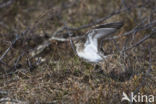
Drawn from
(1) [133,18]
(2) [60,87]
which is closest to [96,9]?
(1) [133,18]

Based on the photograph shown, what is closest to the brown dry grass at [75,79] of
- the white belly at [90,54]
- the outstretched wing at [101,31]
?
the white belly at [90,54]

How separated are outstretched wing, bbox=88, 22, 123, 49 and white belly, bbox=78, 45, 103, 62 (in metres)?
0.09

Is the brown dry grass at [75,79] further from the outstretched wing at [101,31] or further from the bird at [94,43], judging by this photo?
the outstretched wing at [101,31]

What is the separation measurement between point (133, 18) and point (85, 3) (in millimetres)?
1080

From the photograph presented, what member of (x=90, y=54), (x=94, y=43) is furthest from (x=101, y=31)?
(x=90, y=54)

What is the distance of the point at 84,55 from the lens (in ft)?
11.3

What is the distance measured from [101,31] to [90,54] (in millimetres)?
319

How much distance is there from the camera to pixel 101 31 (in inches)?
132

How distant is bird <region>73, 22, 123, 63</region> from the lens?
331 centimetres

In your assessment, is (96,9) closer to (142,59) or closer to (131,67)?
(142,59)

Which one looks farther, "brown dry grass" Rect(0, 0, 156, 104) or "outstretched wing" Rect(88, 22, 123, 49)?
"outstretched wing" Rect(88, 22, 123, 49)

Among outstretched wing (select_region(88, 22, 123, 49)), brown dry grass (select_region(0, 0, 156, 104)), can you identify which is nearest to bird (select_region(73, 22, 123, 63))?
outstretched wing (select_region(88, 22, 123, 49))

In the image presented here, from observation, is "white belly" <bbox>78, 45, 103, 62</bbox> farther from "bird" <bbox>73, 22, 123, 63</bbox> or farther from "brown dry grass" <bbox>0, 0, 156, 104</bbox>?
"brown dry grass" <bbox>0, 0, 156, 104</bbox>

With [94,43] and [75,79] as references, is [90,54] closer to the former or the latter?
[94,43]
